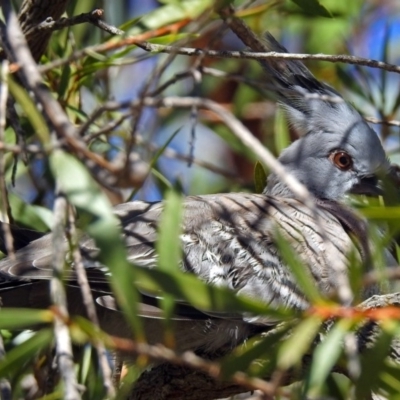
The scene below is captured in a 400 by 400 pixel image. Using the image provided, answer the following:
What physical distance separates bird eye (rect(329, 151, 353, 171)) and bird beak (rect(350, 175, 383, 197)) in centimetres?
11

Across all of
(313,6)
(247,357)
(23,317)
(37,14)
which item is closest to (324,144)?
(313,6)

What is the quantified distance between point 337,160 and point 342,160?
26mm

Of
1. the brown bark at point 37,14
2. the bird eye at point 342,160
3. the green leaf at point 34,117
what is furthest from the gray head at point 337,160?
the green leaf at point 34,117

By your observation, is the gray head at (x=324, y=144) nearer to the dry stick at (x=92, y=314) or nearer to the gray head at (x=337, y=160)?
the gray head at (x=337, y=160)

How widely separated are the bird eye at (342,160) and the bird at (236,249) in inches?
1.7

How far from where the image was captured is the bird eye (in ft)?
14.1

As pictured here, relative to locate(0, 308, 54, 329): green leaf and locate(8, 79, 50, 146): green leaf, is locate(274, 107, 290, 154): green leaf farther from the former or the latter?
locate(0, 308, 54, 329): green leaf

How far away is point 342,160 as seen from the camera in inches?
171

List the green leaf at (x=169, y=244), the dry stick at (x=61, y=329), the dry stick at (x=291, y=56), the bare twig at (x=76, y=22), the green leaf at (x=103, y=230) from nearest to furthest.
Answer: the dry stick at (x=61, y=329)
the green leaf at (x=103, y=230)
the green leaf at (x=169, y=244)
the dry stick at (x=291, y=56)
the bare twig at (x=76, y=22)

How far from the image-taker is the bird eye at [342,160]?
4312 millimetres

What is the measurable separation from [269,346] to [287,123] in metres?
2.63

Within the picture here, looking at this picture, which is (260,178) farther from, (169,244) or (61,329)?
(61,329)

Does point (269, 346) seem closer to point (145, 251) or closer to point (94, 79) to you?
point (145, 251)

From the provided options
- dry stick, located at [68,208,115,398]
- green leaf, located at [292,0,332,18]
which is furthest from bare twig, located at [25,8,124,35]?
dry stick, located at [68,208,115,398]
